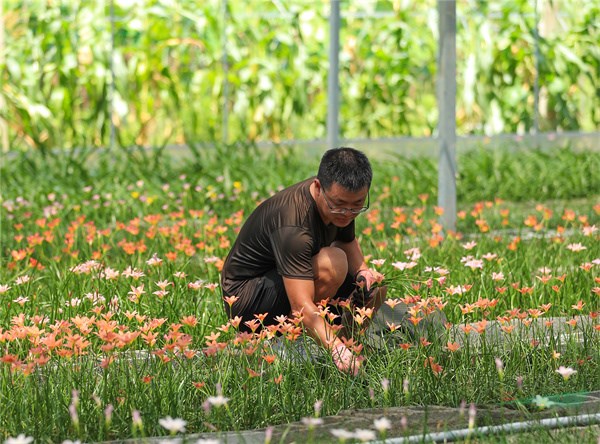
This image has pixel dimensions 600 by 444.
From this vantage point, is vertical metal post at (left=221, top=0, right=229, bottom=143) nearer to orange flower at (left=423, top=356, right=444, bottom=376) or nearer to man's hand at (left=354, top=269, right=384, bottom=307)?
man's hand at (left=354, top=269, right=384, bottom=307)

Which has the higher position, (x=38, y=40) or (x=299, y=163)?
(x=38, y=40)

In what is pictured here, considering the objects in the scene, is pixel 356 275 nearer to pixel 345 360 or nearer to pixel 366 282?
pixel 366 282

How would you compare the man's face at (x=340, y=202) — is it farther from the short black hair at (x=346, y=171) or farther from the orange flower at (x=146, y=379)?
the orange flower at (x=146, y=379)

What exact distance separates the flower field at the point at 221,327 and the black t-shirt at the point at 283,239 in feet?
0.64

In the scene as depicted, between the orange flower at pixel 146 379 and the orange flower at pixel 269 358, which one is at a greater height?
the orange flower at pixel 269 358

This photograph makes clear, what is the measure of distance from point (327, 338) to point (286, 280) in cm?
34

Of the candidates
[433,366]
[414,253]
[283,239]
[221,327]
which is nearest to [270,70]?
[414,253]

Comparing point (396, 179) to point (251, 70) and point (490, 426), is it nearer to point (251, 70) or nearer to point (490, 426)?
point (251, 70)

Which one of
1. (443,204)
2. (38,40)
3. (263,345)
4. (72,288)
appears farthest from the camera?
(38,40)

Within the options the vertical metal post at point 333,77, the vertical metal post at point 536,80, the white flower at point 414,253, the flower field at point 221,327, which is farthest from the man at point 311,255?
the vertical metal post at point 536,80

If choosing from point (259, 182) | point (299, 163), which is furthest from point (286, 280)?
point (299, 163)

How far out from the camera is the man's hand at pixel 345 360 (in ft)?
12.7

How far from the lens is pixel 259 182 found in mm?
9109

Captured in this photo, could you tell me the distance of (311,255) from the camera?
4.36m
